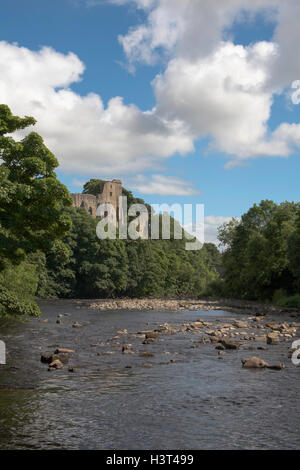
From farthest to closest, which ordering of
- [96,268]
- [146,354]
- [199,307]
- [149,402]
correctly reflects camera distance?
1. [96,268]
2. [199,307]
3. [146,354]
4. [149,402]

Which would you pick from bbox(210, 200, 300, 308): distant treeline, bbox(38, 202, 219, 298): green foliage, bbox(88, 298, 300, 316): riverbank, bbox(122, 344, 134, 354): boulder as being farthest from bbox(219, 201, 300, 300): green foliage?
bbox(122, 344, 134, 354): boulder


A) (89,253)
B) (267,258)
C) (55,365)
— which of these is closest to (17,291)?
(55,365)

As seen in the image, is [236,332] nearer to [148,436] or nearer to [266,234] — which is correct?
[148,436]

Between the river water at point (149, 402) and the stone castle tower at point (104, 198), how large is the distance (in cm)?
10573

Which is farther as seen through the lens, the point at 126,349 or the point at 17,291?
the point at 17,291

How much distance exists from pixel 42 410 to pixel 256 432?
609 cm

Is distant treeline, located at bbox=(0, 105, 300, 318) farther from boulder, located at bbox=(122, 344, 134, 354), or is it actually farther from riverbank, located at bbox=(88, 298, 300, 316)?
boulder, located at bbox=(122, 344, 134, 354)

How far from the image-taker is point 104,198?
13550cm

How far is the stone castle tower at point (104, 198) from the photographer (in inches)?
5037

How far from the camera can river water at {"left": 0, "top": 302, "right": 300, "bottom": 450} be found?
1109cm

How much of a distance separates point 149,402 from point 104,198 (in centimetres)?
12304

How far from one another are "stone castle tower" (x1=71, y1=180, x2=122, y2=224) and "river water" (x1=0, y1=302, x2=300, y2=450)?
106 m

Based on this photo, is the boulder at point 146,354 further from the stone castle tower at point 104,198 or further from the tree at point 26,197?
the stone castle tower at point 104,198

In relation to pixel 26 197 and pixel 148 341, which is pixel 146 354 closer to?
pixel 148 341
